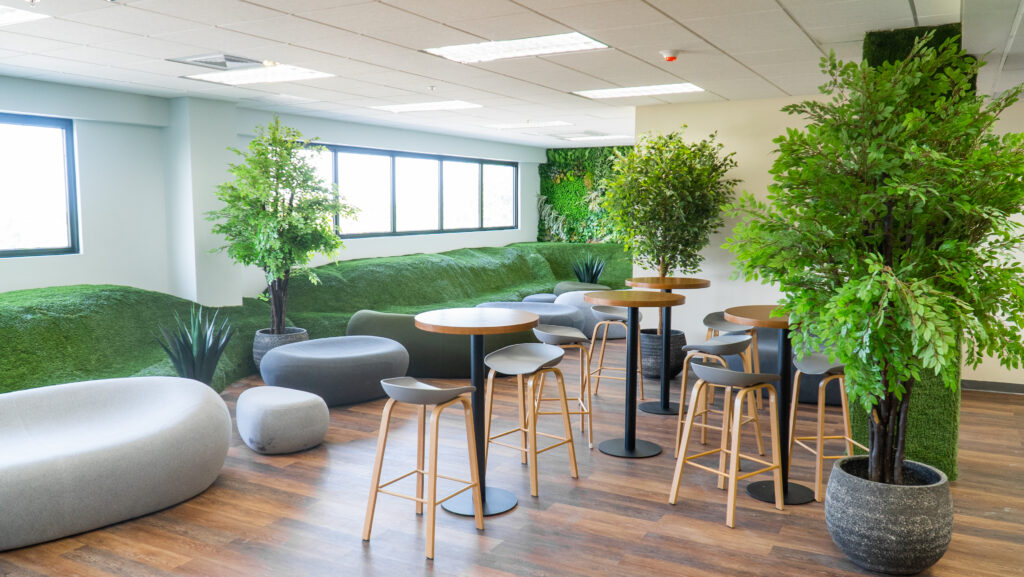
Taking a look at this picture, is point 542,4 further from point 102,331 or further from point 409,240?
point 409,240

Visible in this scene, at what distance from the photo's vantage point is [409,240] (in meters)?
9.77

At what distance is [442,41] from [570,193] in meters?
8.36

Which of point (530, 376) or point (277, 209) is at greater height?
point (277, 209)

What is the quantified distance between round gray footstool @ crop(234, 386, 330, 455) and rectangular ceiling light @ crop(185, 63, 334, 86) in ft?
7.71

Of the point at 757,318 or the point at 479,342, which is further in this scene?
the point at 757,318

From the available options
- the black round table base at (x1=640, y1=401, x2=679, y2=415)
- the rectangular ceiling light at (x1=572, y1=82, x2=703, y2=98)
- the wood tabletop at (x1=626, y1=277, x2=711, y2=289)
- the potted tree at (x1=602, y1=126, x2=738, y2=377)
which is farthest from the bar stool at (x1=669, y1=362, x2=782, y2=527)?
the rectangular ceiling light at (x1=572, y1=82, x2=703, y2=98)

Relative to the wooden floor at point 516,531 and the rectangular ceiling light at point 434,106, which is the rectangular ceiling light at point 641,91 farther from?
the wooden floor at point 516,531

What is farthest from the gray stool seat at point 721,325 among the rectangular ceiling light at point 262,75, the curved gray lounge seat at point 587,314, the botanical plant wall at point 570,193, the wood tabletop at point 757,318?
the botanical plant wall at point 570,193

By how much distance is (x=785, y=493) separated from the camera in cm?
369

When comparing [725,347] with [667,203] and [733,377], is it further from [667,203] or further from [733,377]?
[667,203]

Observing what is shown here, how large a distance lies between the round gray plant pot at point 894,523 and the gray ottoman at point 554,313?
4219 millimetres

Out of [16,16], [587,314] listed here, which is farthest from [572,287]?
[16,16]

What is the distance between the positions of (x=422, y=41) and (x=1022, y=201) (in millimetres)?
3102

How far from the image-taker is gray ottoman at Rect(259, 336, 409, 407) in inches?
208
